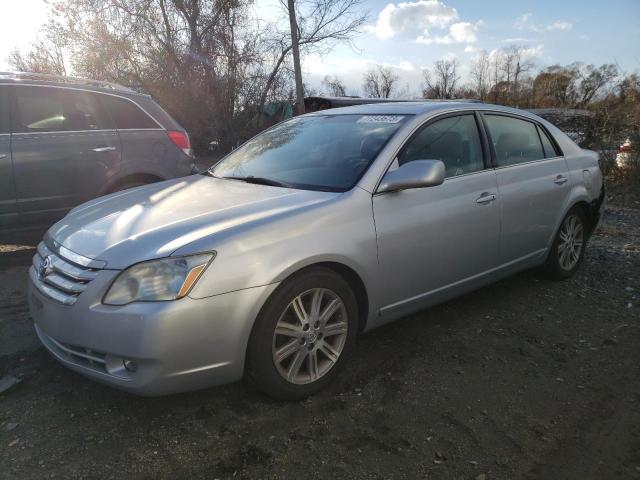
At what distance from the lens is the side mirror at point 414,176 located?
9.89 feet

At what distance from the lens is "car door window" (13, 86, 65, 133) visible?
4.96 m

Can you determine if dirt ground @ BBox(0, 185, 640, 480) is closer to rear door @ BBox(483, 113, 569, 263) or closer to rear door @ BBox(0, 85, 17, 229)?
rear door @ BBox(483, 113, 569, 263)

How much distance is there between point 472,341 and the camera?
3.59 meters

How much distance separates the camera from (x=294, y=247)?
2.64 m

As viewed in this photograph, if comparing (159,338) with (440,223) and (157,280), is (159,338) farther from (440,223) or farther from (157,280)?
(440,223)

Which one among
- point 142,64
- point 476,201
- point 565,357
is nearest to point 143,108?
point 476,201

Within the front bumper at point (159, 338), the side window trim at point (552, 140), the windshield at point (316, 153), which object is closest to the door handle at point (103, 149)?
the windshield at point (316, 153)

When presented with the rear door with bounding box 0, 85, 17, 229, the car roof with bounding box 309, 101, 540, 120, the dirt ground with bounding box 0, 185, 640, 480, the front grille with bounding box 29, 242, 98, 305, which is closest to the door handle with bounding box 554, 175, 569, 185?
the car roof with bounding box 309, 101, 540, 120

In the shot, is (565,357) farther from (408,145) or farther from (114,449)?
(114,449)

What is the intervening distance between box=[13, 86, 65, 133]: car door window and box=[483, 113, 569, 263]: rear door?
158 inches

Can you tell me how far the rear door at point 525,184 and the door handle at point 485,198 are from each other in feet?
0.44

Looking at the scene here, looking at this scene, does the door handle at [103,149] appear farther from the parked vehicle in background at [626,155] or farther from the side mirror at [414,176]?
the parked vehicle in background at [626,155]

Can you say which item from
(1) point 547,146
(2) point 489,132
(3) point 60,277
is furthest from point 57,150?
(1) point 547,146

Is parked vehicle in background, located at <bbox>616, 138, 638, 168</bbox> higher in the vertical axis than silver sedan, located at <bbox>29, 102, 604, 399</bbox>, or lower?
lower
